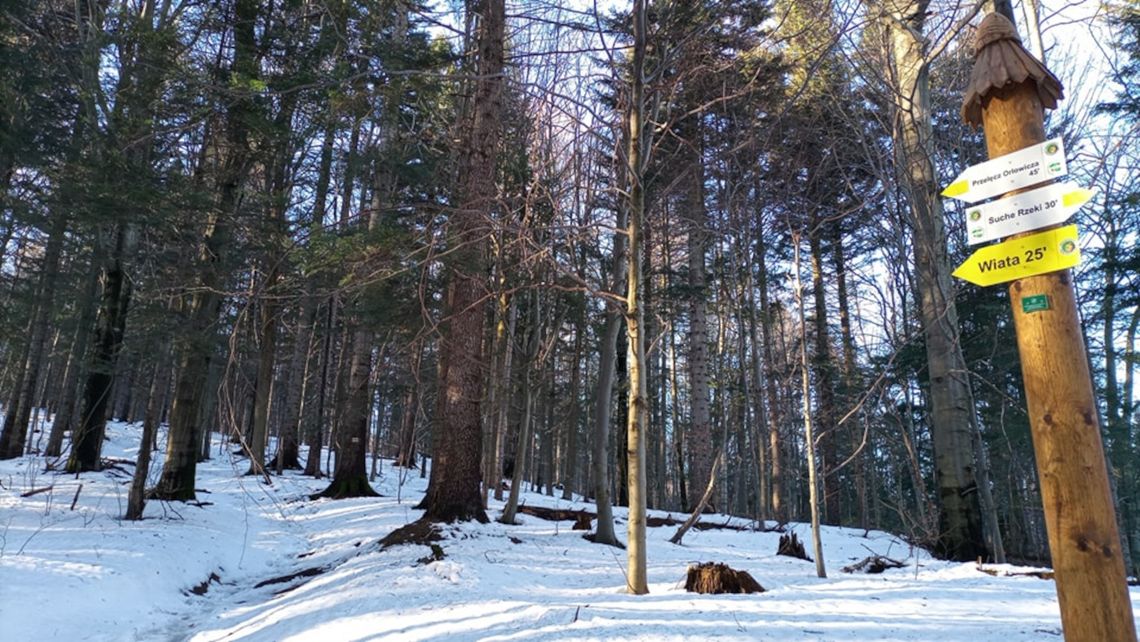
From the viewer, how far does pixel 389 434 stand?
36.5 meters

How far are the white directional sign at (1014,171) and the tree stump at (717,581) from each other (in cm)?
355

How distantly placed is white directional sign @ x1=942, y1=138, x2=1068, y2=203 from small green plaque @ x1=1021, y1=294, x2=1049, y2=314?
1.51 ft

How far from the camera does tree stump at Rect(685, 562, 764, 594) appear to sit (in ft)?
16.4

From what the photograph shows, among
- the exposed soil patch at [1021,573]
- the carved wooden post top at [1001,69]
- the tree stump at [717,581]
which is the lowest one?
the exposed soil patch at [1021,573]

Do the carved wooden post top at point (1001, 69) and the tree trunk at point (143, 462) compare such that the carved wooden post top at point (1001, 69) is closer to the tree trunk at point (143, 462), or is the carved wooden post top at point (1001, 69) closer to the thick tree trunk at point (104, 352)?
the tree trunk at point (143, 462)

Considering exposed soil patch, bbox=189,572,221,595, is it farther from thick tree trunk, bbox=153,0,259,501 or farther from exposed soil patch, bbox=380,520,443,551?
thick tree trunk, bbox=153,0,259,501

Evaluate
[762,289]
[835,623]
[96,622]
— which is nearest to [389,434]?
[762,289]

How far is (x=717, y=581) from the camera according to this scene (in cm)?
501

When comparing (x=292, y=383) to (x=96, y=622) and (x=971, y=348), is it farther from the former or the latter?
(x=971, y=348)

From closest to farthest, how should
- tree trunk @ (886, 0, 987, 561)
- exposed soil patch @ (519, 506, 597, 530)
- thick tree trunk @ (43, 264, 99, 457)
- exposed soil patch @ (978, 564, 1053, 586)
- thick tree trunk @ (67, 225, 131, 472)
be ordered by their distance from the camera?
exposed soil patch @ (978, 564, 1053, 586), tree trunk @ (886, 0, 987, 561), exposed soil patch @ (519, 506, 597, 530), thick tree trunk @ (67, 225, 131, 472), thick tree trunk @ (43, 264, 99, 457)

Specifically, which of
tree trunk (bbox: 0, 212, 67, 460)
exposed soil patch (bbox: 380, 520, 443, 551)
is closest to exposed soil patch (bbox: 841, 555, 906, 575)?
exposed soil patch (bbox: 380, 520, 443, 551)

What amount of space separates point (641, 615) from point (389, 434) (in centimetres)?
3458

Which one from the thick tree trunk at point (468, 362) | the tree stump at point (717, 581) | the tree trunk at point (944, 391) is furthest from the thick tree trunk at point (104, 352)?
the tree trunk at point (944, 391)

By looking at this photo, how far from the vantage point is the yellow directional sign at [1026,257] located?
2404mm
